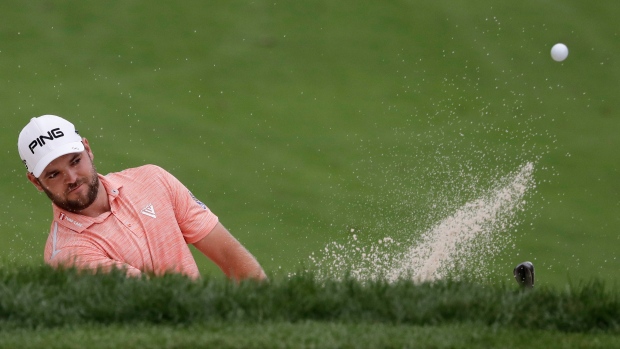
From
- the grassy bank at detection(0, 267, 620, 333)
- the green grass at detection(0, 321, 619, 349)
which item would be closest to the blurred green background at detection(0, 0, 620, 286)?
the grassy bank at detection(0, 267, 620, 333)

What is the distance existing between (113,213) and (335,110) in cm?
303

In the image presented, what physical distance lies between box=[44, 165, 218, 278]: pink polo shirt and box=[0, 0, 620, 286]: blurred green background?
1672 millimetres

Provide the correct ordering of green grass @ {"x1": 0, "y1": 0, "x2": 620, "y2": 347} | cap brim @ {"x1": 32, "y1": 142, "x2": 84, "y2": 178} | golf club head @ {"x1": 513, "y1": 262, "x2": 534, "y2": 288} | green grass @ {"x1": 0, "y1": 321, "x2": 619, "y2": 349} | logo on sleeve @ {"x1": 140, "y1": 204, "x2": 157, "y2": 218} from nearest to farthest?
green grass @ {"x1": 0, "y1": 321, "x2": 619, "y2": 349} → cap brim @ {"x1": 32, "y1": 142, "x2": 84, "y2": 178} → logo on sleeve @ {"x1": 140, "y1": 204, "x2": 157, "y2": 218} → golf club head @ {"x1": 513, "y1": 262, "x2": 534, "y2": 288} → green grass @ {"x1": 0, "y1": 0, "x2": 620, "y2": 347}

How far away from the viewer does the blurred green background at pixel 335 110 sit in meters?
5.32

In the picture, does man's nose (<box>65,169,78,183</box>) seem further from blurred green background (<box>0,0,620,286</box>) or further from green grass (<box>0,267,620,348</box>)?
blurred green background (<box>0,0,620,286</box>)

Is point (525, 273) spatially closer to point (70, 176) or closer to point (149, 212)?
point (149, 212)

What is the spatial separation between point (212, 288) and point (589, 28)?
501 cm

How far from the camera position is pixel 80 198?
10.4 ft

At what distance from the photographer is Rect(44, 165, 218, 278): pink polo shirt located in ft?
10.4

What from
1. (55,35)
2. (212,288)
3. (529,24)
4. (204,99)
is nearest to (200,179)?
(204,99)

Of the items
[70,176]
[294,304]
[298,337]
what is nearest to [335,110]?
[70,176]

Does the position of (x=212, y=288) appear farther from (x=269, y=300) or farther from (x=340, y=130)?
(x=340, y=130)

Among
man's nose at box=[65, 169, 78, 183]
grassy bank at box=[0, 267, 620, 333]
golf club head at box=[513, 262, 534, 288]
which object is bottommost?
grassy bank at box=[0, 267, 620, 333]

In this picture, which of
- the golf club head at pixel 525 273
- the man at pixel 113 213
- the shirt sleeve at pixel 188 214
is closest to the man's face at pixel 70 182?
the man at pixel 113 213
